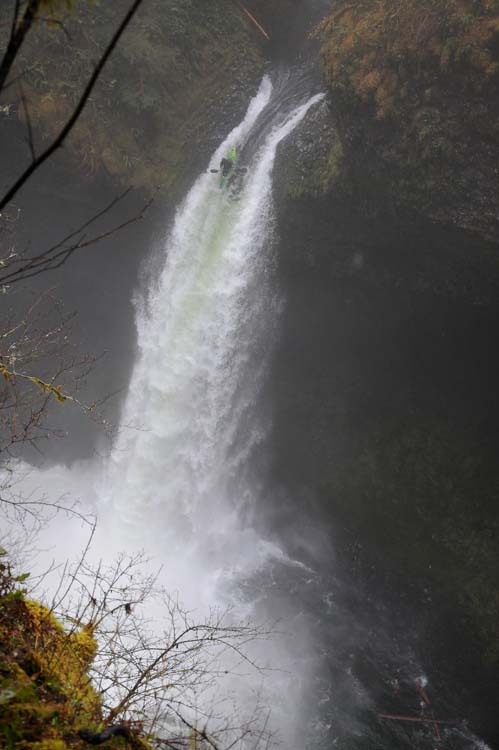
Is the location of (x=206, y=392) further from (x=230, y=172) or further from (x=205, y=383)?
(x=230, y=172)

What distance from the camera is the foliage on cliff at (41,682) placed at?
2.24 m

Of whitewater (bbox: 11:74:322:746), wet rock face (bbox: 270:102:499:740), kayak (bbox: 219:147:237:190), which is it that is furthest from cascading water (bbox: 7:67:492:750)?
wet rock face (bbox: 270:102:499:740)

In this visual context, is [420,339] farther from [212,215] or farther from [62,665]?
[62,665]

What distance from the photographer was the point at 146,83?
12.1 metres

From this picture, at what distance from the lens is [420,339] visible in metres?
8.95

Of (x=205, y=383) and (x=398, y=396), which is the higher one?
(x=398, y=396)

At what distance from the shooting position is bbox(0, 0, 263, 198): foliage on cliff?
11.6 meters

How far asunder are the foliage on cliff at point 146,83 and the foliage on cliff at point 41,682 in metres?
10.8

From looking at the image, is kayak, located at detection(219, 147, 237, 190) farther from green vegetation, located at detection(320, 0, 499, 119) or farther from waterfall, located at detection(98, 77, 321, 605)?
green vegetation, located at detection(320, 0, 499, 119)

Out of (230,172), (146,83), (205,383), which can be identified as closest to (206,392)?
(205,383)

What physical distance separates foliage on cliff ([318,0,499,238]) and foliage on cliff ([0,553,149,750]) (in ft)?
Result: 24.1

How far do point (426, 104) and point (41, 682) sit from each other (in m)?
8.34

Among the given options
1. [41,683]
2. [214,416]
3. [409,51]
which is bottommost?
[41,683]

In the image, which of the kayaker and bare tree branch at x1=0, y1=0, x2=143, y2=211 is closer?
bare tree branch at x1=0, y1=0, x2=143, y2=211
